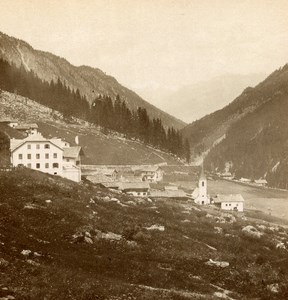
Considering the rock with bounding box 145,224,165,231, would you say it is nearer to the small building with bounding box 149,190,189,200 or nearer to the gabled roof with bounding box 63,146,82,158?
the gabled roof with bounding box 63,146,82,158

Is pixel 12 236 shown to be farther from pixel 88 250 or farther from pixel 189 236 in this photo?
pixel 189 236

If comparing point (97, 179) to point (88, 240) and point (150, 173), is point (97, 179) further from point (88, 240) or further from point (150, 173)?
point (88, 240)

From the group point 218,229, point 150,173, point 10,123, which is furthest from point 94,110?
point 218,229

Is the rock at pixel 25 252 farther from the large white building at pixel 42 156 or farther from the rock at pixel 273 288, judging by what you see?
the large white building at pixel 42 156

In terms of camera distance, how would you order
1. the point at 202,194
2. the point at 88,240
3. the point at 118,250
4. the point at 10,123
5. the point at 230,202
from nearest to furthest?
the point at 118,250
the point at 88,240
the point at 230,202
the point at 202,194
the point at 10,123

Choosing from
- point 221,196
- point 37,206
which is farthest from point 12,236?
point 221,196

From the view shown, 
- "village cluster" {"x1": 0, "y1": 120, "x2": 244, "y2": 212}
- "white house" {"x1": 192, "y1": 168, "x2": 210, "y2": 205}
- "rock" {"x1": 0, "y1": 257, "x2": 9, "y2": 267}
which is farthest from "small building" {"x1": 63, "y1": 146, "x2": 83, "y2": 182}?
"rock" {"x1": 0, "y1": 257, "x2": 9, "y2": 267}

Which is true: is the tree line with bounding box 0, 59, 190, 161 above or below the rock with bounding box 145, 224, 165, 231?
above
